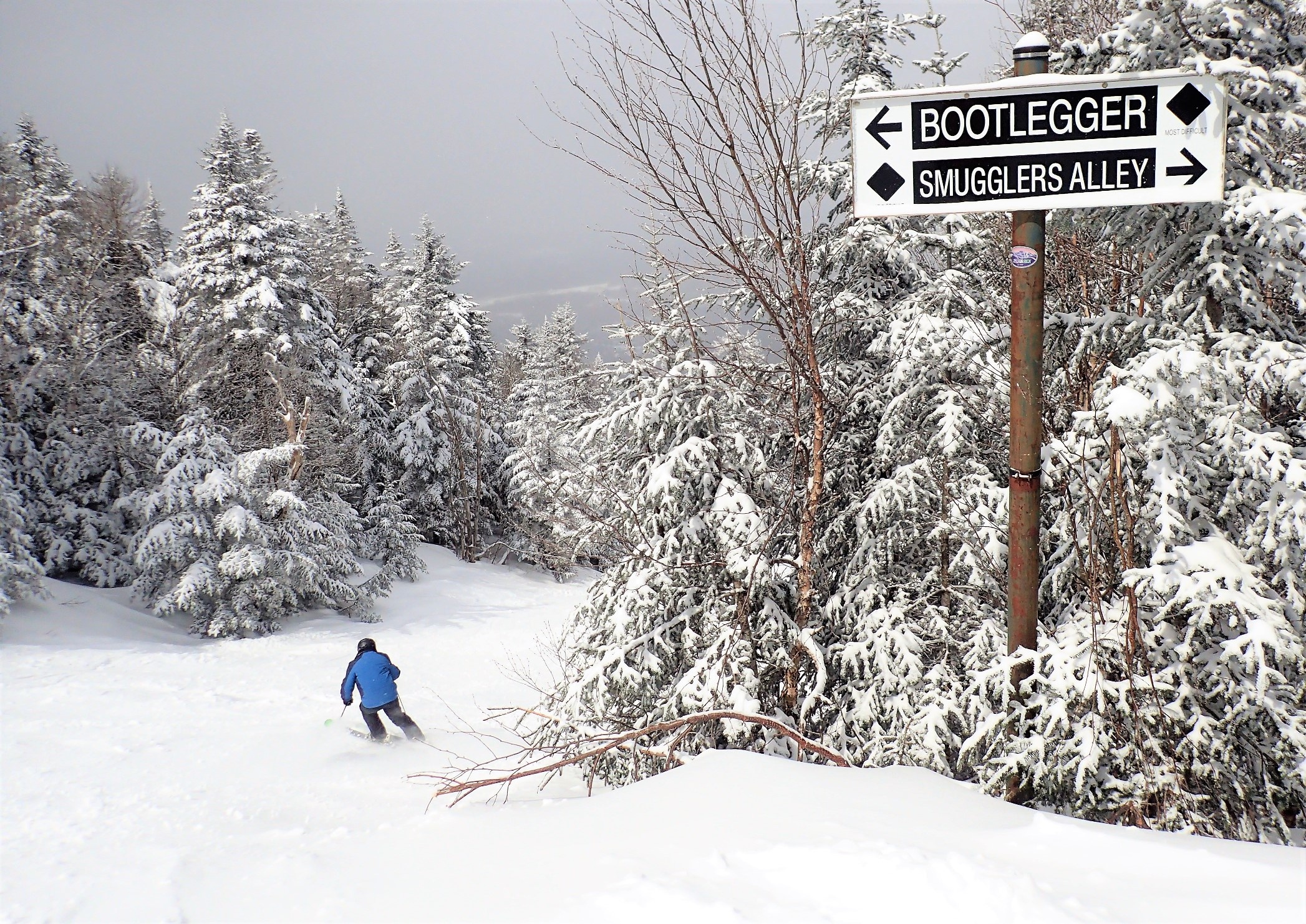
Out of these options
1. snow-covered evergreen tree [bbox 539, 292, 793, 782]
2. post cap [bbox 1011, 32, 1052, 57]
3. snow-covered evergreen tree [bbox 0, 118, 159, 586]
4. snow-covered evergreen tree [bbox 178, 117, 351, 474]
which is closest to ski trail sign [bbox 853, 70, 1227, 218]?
post cap [bbox 1011, 32, 1052, 57]

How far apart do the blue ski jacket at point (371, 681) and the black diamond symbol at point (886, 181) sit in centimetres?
860

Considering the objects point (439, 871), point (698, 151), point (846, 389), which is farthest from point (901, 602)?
point (439, 871)

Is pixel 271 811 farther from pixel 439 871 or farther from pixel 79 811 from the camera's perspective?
pixel 439 871

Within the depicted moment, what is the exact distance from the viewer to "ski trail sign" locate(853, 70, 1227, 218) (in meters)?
2.58

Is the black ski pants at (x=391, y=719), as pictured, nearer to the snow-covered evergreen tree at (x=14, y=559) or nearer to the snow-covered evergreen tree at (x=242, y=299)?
the snow-covered evergreen tree at (x=14, y=559)

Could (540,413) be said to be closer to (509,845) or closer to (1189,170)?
(509,845)

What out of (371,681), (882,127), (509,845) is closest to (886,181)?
(882,127)

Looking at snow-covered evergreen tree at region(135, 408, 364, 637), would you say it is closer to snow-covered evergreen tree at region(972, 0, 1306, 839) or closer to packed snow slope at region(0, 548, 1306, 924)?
packed snow slope at region(0, 548, 1306, 924)

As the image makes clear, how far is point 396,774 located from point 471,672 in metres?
6.46

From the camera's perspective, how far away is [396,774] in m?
8.07

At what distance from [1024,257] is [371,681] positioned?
354 inches

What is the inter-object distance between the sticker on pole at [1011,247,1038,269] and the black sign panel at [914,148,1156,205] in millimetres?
237

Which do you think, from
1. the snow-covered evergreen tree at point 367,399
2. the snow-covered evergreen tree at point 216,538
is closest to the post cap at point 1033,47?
the snow-covered evergreen tree at point 216,538

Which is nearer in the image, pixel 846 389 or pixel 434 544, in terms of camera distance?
pixel 846 389
